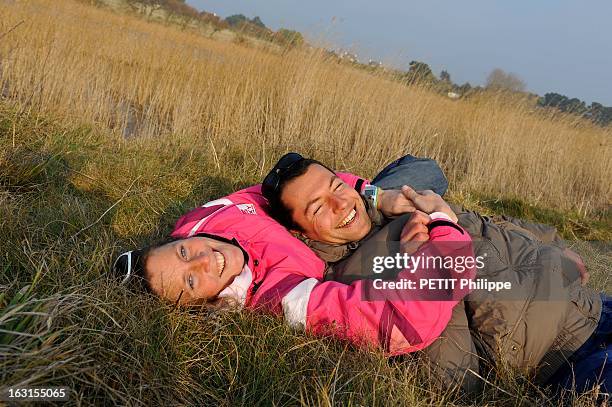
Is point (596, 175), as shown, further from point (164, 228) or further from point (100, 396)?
point (100, 396)

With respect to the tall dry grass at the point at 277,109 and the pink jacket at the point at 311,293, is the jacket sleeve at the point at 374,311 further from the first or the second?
the tall dry grass at the point at 277,109

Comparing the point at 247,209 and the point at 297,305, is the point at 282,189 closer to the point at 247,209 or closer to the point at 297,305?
the point at 247,209

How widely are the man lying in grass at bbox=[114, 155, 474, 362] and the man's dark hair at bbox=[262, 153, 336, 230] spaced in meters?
0.06

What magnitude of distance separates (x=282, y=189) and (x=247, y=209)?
214mm

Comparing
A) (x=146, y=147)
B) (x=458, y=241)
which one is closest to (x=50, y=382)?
(x=458, y=241)

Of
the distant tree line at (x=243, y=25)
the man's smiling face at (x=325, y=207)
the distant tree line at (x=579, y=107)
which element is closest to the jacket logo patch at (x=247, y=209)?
the man's smiling face at (x=325, y=207)

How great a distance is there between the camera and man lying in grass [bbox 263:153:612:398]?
1.74m

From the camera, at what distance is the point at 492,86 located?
6.72 meters

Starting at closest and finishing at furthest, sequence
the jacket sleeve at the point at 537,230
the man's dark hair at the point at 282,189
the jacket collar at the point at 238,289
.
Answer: the jacket collar at the point at 238,289, the man's dark hair at the point at 282,189, the jacket sleeve at the point at 537,230

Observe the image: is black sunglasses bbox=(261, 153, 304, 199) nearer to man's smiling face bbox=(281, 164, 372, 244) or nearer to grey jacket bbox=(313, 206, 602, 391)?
man's smiling face bbox=(281, 164, 372, 244)

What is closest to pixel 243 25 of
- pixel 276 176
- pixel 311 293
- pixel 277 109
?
pixel 277 109

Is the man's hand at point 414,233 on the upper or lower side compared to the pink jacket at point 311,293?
upper

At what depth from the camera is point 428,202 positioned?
2.04 meters

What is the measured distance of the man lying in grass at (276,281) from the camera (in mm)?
1637
